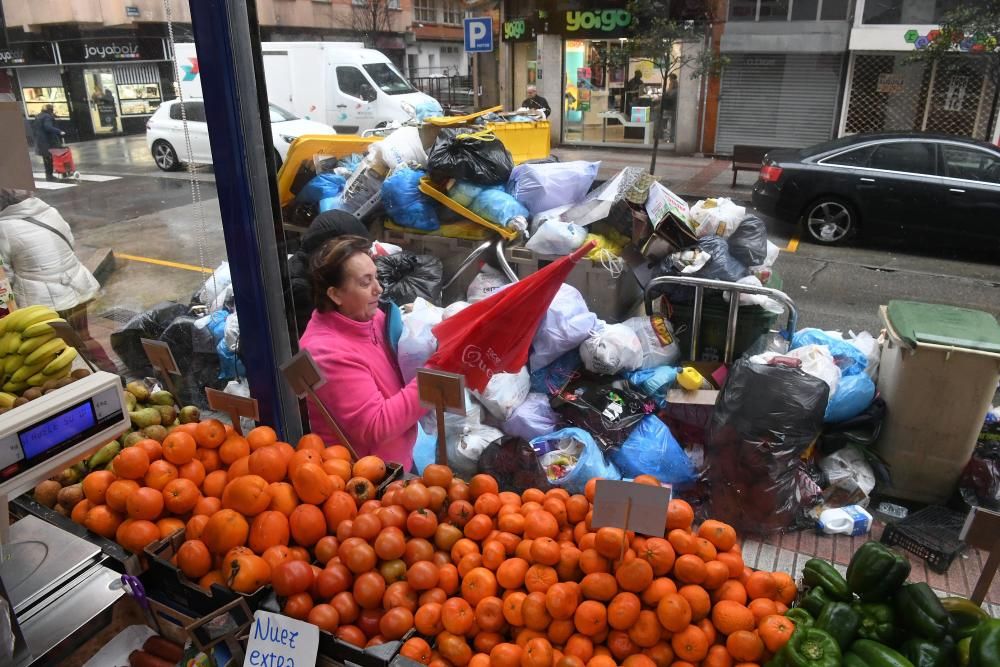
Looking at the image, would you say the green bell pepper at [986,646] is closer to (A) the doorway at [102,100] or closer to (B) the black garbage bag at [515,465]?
(B) the black garbage bag at [515,465]

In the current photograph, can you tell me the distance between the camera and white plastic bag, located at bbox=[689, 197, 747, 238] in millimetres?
4918

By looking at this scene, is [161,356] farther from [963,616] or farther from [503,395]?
[963,616]

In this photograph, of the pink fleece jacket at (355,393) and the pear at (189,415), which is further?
the pear at (189,415)

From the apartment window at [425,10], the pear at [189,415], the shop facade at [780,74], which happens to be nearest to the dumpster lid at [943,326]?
the pear at [189,415]

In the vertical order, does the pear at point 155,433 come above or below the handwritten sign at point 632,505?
below

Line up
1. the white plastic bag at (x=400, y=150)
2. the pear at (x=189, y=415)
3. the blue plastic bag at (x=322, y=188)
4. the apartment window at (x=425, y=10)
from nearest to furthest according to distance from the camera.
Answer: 1. the pear at (x=189, y=415)
2. the white plastic bag at (x=400, y=150)
3. the blue plastic bag at (x=322, y=188)
4. the apartment window at (x=425, y=10)

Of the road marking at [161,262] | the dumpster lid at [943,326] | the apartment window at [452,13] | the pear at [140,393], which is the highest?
the apartment window at [452,13]

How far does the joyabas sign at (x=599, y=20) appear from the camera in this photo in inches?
463

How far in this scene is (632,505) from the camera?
1741 mm

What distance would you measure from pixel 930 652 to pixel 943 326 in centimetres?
278

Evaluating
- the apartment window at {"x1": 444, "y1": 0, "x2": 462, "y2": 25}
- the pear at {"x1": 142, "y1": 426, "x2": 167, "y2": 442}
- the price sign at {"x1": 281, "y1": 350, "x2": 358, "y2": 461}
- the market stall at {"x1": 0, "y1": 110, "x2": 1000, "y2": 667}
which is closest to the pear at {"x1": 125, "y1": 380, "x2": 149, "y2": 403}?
the market stall at {"x1": 0, "y1": 110, "x2": 1000, "y2": 667}

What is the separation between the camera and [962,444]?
149 inches

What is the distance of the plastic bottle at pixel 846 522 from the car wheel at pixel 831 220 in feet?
21.1

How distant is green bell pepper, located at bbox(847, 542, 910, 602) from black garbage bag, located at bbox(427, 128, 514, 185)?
4282 mm
